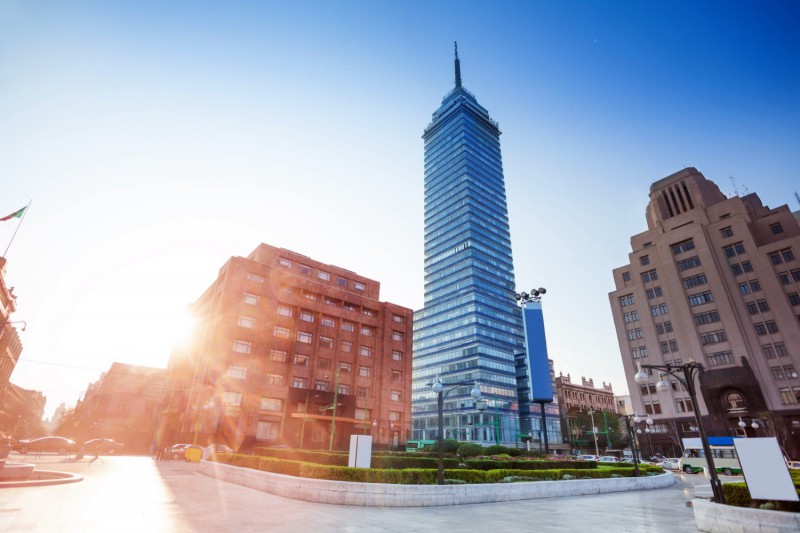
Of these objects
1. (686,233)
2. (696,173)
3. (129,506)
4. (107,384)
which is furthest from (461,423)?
(129,506)

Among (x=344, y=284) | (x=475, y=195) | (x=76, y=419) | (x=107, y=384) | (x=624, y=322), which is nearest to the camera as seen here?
(x=344, y=284)

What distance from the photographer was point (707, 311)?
5778 centimetres

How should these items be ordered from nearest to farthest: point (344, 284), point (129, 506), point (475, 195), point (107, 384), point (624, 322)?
point (129, 506) → point (344, 284) → point (624, 322) → point (107, 384) → point (475, 195)

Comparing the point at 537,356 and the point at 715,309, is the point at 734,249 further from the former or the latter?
the point at 537,356

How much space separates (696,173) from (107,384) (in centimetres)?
13300

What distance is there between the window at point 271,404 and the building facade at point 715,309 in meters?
49.1

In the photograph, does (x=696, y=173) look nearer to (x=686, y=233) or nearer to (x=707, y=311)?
(x=686, y=233)

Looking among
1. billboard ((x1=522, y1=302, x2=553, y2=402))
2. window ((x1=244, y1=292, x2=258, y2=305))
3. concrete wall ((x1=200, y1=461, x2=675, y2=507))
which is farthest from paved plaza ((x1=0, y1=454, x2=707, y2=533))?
billboard ((x1=522, y1=302, x2=553, y2=402))

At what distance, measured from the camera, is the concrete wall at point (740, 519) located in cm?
840

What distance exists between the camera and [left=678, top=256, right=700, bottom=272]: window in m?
61.3

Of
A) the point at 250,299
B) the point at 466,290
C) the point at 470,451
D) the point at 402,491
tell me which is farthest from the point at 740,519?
the point at 466,290

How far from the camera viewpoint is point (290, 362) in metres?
45.0

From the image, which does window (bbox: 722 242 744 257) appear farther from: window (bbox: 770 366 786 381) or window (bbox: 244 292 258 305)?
window (bbox: 244 292 258 305)

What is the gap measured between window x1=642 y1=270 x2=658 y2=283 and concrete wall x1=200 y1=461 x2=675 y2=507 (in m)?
59.0
